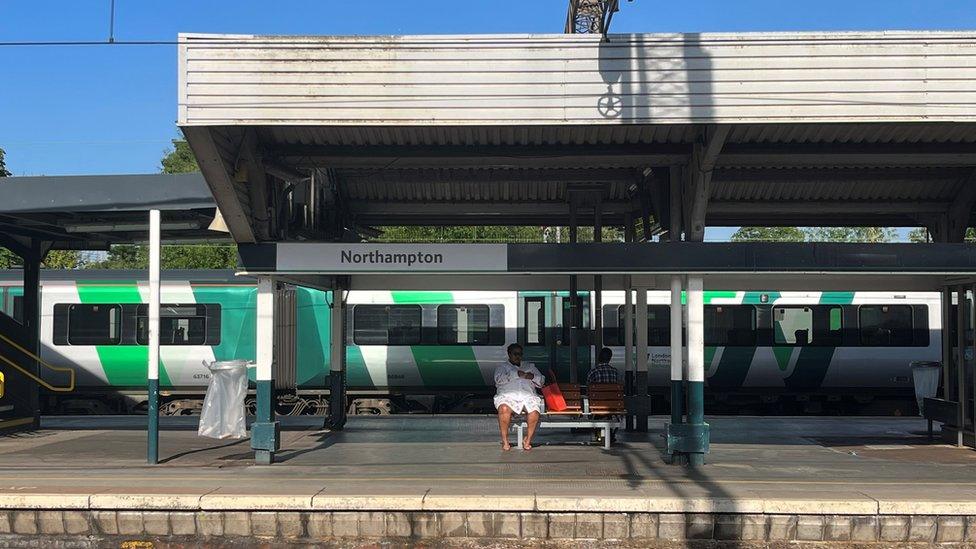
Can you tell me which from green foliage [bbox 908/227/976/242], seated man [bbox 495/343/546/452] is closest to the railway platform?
seated man [bbox 495/343/546/452]

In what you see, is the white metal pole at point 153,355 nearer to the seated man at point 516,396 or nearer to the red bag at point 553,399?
the seated man at point 516,396

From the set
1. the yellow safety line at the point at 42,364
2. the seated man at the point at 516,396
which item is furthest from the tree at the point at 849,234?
the yellow safety line at the point at 42,364

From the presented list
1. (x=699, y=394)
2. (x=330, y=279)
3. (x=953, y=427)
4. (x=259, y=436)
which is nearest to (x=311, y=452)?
(x=259, y=436)

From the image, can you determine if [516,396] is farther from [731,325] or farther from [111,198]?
[731,325]

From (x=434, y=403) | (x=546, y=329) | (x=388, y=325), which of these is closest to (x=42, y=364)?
(x=388, y=325)

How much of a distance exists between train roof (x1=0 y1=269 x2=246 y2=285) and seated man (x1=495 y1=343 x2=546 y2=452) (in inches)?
297

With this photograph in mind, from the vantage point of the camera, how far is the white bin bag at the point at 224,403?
10.8 metres

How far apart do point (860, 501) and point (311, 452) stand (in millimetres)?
6203

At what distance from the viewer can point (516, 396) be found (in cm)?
1074

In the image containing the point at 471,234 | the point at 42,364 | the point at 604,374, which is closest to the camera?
the point at 604,374

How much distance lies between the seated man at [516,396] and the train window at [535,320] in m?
5.64

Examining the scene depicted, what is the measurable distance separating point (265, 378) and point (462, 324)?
7118mm

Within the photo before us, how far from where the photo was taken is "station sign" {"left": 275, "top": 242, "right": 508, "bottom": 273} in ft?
30.8

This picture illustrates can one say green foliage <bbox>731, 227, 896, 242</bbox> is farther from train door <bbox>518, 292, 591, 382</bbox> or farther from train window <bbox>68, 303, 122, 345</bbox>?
train window <bbox>68, 303, 122, 345</bbox>
